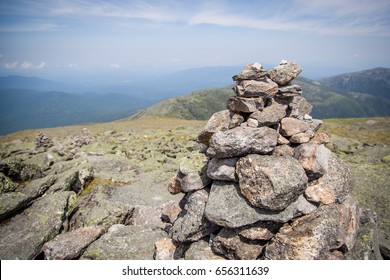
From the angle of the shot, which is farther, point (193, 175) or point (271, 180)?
point (193, 175)

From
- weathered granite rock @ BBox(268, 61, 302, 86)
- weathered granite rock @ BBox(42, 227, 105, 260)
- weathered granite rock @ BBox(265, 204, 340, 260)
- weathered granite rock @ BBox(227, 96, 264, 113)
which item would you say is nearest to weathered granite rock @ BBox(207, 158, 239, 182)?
weathered granite rock @ BBox(227, 96, 264, 113)

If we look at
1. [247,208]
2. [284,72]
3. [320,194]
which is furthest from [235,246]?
[284,72]

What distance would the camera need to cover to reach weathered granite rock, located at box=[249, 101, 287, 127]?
14.1m

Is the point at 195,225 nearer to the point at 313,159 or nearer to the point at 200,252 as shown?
the point at 200,252

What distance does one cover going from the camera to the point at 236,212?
1280cm

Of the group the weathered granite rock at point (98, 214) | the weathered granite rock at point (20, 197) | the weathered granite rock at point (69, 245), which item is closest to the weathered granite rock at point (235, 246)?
the weathered granite rock at point (69, 245)

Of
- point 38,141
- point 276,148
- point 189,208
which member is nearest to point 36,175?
point 189,208

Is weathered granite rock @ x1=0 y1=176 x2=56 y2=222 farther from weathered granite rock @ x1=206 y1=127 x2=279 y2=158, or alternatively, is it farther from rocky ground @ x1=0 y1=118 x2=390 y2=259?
weathered granite rock @ x1=206 y1=127 x2=279 y2=158

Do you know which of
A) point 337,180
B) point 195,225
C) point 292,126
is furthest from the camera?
Answer: point 292,126

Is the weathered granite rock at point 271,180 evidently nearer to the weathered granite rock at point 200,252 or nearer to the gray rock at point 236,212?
the gray rock at point 236,212

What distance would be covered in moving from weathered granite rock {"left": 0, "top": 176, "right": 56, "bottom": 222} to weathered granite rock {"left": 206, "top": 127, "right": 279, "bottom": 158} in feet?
51.7

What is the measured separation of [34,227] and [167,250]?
972 cm

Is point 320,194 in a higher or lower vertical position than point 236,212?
higher
